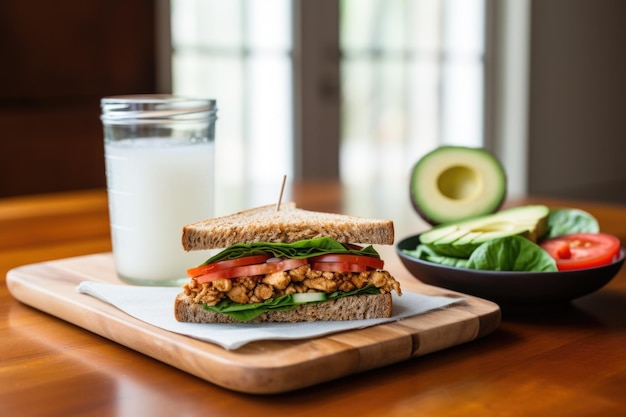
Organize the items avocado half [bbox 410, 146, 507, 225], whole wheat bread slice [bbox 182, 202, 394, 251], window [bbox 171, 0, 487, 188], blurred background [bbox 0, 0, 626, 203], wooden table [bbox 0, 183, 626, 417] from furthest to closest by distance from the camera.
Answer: window [bbox 171, 0, 487, 188] → blurred background [bbox 0, 0, 626, 203] → avocado half [bbox 410, 146, 507, 225] → whole wheat bread slice [bbox 182, 202, 394, 251] → wooden table [bbox 0, 183, 626, 417]

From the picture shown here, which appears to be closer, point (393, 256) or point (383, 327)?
point (383, 327)

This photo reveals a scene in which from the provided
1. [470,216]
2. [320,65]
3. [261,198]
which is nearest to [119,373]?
[470,216]

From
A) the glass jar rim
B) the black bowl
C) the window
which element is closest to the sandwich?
the black bowl

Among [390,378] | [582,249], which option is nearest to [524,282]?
[582,249]

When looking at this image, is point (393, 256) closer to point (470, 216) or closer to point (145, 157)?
point (470, 216)

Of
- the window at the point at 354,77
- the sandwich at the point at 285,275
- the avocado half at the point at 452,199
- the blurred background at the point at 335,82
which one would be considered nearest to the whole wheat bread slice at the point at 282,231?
the sandwich at the point at 285,275

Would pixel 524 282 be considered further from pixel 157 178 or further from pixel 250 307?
pixel 157 178

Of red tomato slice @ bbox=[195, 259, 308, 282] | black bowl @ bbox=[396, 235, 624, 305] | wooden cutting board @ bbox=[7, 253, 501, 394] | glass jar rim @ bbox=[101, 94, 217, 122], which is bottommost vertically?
wooden cutting board @ bbox=[7, 253, 501, 394]

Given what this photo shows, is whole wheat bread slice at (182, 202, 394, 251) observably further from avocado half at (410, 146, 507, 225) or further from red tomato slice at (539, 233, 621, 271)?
avocado half at (410, 146, 507, 225)
